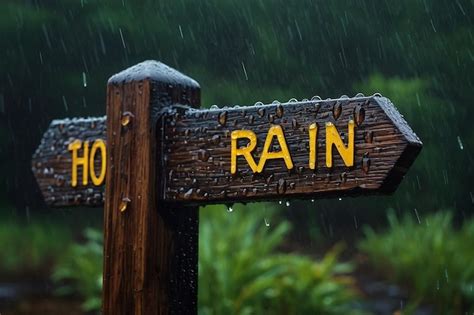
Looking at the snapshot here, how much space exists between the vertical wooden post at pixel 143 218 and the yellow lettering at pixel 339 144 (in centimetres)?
42

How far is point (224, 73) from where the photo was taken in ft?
27.3

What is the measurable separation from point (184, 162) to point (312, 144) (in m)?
0.33

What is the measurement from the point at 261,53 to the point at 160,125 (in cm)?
611

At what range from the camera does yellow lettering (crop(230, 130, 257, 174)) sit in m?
1.85

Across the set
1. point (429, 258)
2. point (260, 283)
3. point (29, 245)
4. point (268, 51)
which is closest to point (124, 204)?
point (260, 283)

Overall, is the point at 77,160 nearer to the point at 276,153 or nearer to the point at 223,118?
the point at 223,118

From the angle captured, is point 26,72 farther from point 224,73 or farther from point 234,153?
point 234,153

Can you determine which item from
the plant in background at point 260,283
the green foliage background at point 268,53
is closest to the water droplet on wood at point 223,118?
the plant in background at point 260,283

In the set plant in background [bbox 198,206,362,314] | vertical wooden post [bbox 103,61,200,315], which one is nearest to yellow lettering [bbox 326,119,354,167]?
vertical wooden post [bbox 103,61,200,315]

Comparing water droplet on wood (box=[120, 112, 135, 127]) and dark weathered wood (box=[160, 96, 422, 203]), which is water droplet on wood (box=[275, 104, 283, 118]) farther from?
water droplet on wood (box=[120, 112, 135, 127])

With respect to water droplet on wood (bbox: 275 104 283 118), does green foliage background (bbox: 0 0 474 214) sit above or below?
above

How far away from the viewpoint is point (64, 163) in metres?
2.22

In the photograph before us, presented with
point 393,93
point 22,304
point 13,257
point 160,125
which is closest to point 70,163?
point 160,125

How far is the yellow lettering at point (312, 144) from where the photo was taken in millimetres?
1768
